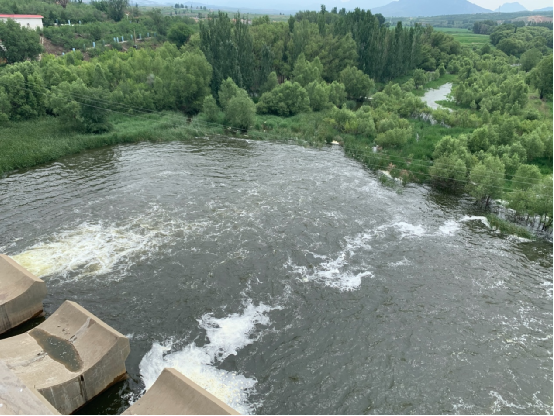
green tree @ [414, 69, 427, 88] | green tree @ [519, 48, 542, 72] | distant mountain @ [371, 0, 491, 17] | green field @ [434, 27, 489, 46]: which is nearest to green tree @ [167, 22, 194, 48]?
green tree @ [414, 69, 427, 88]

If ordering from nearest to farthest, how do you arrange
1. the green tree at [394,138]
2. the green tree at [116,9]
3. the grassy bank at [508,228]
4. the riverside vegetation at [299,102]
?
1. the grassy bank at [508,228]
2. the riverside vegetation at [299,102]
3. the green tree at [394,138]
4. the green tree at [116,9]

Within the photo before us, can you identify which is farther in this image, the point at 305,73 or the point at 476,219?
the point at 305,73

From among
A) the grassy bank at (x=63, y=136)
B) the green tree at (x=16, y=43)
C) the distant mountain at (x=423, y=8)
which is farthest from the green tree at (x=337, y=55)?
the green tree at (x=16, y=43)

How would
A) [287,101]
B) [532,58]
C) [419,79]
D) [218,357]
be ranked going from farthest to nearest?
1. [419,79]
2. [287,101]
3. [532,58]
4. [218,357]

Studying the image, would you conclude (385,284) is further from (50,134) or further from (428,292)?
(50,134)

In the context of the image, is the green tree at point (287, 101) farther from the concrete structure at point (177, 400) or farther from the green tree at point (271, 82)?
the concrete structure at point (177, 400)

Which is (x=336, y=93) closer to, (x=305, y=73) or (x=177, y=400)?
(x=305, y=73)

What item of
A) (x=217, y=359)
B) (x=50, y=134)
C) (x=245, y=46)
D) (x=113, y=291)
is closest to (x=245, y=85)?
(x=245, y=46)

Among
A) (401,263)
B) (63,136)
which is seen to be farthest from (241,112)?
(401,263)
